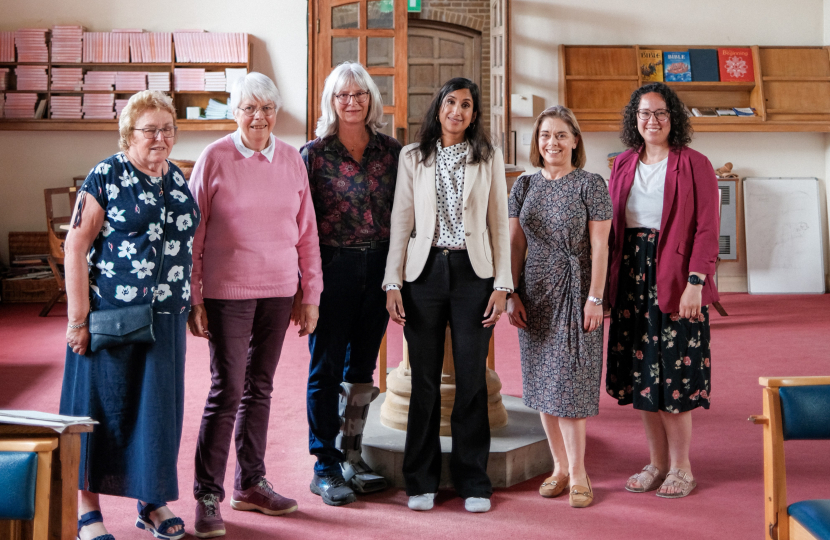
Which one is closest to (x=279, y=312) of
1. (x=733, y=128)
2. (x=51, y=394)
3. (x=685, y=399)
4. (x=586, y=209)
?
(x=586, y=209)

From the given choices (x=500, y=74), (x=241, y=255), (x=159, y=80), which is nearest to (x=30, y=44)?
(x=159, y=80)

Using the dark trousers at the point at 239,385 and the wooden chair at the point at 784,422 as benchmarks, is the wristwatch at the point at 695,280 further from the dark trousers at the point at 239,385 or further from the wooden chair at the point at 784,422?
the dark trousers at the point at 239,385

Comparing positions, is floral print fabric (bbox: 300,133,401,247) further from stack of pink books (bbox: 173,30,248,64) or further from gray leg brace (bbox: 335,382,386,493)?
stack of pink books (bbox: 173,30,248,64)

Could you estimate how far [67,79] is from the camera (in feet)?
24.1

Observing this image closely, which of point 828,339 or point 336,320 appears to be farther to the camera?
point 828,339

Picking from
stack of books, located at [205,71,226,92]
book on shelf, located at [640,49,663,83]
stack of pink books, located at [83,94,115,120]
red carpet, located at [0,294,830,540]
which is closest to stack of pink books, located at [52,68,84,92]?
stack of pink books, located at [83,94,115,120]

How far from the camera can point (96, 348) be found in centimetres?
217

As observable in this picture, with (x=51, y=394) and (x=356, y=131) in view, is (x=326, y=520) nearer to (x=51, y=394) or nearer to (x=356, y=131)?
(x=356, y=131)

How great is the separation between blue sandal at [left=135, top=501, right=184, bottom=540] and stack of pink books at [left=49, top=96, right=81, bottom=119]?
5851 mm

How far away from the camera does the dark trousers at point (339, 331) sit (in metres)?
2.63

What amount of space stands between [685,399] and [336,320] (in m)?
1.25

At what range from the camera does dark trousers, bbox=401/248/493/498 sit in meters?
2.54

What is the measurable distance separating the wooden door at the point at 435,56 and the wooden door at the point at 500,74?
0.64m

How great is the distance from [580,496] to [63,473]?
68.6 inches
